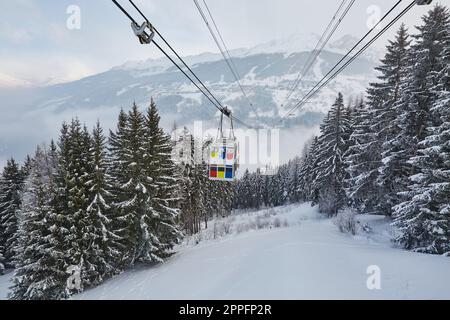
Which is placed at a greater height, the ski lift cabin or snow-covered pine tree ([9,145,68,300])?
the ski lift cabin

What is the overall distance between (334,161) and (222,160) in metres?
20.2

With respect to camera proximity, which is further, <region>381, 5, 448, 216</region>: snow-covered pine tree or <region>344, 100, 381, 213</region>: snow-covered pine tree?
<region>344, 100, 381, 213</region>: snow-covered pine tree

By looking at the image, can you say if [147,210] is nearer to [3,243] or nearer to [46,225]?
[46,225]

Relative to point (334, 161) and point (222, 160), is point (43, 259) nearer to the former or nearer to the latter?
point (222, 160)

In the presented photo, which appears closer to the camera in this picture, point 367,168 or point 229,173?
point 229,173

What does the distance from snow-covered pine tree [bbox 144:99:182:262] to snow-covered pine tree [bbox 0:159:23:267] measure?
22653 millimetres

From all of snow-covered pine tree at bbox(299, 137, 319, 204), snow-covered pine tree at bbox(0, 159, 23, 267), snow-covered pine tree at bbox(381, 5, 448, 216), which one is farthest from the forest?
snow-covered pine tree at bbox(0, 159, 23, 267)

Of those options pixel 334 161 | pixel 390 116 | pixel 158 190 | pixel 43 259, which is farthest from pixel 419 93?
pixel 43 259

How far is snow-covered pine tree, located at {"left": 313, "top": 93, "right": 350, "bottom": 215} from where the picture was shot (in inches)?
1243

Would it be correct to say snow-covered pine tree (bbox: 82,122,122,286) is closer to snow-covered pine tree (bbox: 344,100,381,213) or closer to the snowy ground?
the snowy ground

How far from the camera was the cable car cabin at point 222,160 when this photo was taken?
1566 centimetres

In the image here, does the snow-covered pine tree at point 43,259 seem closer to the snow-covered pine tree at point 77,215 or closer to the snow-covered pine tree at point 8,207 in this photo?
the snow-covered pine tree at point 77,215

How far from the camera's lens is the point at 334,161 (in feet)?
102

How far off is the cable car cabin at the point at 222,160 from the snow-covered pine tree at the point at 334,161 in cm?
1977
